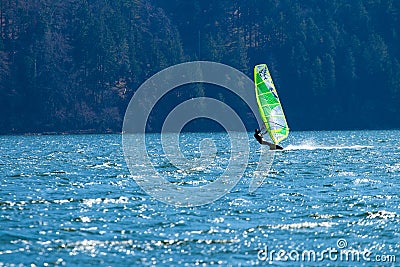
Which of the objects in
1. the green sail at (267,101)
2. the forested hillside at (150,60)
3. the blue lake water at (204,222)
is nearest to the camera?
the blue lake water at (204,222)

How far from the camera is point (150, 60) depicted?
595ft

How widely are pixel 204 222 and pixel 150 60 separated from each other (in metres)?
150

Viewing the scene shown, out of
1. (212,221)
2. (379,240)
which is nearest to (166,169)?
(212,221)

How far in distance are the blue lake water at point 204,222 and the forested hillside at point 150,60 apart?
115015 mm

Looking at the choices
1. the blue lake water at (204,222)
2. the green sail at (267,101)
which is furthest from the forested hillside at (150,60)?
the blue lake water at (204,222)

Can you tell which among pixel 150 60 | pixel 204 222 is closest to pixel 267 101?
pixel 204 222

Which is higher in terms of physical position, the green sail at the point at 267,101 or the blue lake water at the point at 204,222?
the green sail at the point at 267,101

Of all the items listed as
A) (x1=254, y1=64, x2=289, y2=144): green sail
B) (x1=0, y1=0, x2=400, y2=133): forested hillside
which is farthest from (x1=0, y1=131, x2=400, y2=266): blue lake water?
(x1=0, y1=0, x2=400, y2=133): forested hillside

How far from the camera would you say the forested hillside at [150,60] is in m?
166

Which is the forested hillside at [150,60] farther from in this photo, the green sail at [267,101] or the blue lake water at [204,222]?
the blue lake water at [204,222]

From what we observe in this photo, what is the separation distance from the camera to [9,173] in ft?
182

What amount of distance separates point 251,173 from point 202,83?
12072 cm

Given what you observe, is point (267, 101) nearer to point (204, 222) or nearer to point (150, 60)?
point (204, 222)

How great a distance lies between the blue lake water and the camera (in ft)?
89.0
